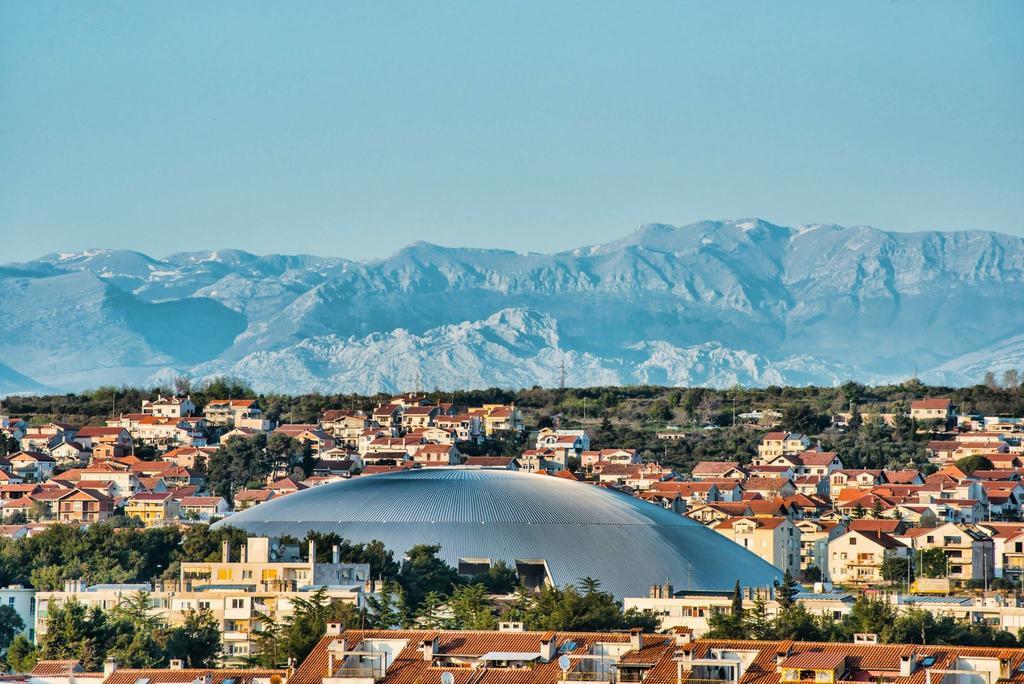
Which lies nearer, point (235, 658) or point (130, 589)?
point (235, 658)

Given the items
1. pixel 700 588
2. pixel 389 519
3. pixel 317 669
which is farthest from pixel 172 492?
pixel 317 669

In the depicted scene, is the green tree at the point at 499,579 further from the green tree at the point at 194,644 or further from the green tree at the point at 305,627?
the green tree at the point at 305,627

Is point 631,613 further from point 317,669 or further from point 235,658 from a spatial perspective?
point 317,669

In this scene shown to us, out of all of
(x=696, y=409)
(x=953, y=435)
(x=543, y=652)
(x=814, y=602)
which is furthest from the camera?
(x=696, y=409)

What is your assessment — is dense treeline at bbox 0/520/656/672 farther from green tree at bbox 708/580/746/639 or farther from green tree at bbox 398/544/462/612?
green tree at bbox 708/580/746/639

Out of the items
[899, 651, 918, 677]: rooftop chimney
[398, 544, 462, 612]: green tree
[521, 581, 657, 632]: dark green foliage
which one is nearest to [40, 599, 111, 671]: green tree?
[521, 581, 657, 632]: dark green foliage

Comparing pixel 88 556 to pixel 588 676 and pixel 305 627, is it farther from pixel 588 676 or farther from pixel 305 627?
pixel 588 676

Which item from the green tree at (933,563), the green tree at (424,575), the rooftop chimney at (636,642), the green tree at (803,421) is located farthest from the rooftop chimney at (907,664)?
the green tree at (803,421)
